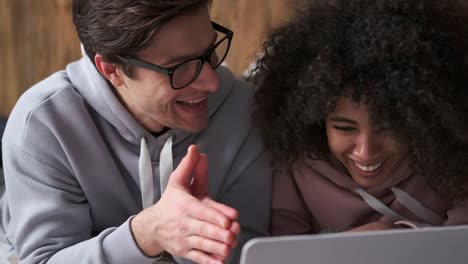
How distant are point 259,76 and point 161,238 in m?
0.36

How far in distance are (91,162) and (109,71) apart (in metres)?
0.18

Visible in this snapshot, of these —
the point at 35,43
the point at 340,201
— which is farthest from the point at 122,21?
the point at 35,43

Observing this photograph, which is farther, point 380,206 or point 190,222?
point 380,206

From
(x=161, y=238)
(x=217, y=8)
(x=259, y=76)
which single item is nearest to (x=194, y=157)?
(x=161, y=238)

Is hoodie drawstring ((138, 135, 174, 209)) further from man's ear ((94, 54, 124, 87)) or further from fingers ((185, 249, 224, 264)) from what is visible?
fingers ((185, 249, 224, 264))

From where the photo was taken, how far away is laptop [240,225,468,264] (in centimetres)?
82

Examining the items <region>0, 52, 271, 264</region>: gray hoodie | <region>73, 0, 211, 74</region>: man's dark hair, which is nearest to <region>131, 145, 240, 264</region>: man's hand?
<region>0, 52, 271, 264</region>: gray hoodie

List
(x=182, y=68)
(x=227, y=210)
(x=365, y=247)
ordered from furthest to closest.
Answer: (x=182, y=68), (x=227, y=210), (x=365, y=247)

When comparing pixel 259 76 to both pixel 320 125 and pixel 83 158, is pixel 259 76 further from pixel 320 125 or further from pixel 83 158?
pixel 83 158

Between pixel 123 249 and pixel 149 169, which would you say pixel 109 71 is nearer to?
pixel 149 169

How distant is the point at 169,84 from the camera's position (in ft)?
3.96

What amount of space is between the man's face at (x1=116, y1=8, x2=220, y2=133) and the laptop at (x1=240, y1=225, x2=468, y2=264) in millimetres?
447

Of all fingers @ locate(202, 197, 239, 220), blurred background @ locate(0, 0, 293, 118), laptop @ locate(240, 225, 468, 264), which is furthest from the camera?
blurred background @ locate(0, 0, 293, 118)

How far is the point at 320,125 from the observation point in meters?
1.26
